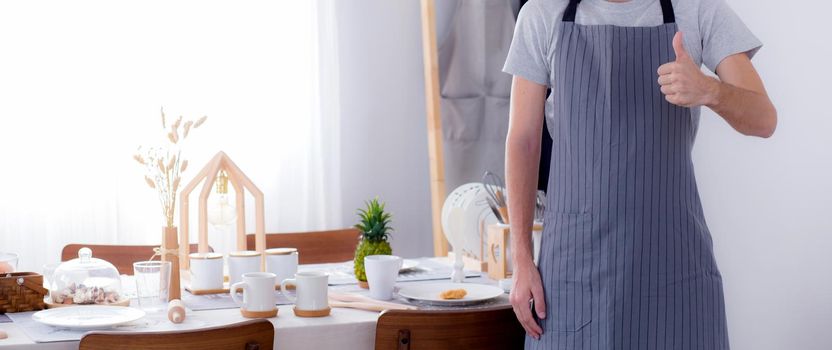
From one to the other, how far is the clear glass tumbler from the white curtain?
1.39m

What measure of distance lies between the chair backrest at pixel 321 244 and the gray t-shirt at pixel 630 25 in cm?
134

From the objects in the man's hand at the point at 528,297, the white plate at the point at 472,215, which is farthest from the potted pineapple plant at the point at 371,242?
the man's hand at the point at 528,297

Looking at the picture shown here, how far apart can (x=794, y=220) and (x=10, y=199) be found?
2.55 meters

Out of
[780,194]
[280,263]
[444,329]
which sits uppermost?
[780,194]

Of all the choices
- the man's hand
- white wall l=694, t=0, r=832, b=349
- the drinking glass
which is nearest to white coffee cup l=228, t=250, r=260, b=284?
the drinking glass

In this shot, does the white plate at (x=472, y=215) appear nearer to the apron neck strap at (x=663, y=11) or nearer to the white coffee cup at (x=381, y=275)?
the white coffee cup at (x=381, y=275)

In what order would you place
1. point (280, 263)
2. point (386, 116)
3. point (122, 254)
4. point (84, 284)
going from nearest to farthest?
point (84, 284)
point (280, 263)
point (122, 254)
point (386, 116)

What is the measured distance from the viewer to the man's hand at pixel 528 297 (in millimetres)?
1594

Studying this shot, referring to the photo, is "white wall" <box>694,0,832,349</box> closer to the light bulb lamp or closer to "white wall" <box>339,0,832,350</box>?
"white wall" <box>339,0,832,350</box>

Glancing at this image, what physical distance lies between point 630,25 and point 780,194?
1657 mm

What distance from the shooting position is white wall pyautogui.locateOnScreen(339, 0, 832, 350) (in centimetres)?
287

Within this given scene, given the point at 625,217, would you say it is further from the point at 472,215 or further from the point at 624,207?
the point at 472,215

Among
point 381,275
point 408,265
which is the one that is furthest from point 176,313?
point 408,265

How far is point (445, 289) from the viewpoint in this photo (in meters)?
2.05
